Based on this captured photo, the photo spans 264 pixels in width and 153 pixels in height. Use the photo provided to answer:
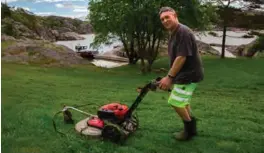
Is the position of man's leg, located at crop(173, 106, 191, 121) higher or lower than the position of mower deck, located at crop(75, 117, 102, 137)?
higher

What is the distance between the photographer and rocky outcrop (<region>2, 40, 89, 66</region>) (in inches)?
1300

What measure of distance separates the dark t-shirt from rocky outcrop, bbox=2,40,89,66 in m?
27.7

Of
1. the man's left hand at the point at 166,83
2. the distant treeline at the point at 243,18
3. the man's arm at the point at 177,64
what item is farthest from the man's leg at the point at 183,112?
the distant treeline at the point at 243,18

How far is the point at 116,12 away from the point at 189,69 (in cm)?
2316

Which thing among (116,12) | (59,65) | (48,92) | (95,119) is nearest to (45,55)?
(59,65)

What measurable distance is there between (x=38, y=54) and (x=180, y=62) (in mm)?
29507

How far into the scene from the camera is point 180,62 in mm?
6301

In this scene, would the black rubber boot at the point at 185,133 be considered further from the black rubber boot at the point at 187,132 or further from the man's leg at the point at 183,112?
the man's leg at the point at 183,112

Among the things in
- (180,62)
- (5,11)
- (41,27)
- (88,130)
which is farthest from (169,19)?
(41,27)

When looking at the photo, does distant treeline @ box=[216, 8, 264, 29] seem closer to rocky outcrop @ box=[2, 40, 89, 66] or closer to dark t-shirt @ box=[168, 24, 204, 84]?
rocky outcrop @ box=[2, 40, 89, 66]

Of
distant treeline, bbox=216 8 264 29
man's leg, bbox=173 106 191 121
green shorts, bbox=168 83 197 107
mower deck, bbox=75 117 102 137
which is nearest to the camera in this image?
green shorts, bbox=168 83 197 107

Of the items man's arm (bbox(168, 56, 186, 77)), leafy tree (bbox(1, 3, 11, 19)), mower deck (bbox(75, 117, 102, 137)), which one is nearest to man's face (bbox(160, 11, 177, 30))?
man's arm (bbox(168, 56, 186, 77))

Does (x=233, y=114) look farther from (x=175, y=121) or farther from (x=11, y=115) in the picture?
(x=11, y=115)

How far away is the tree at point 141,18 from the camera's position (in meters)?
28.0
